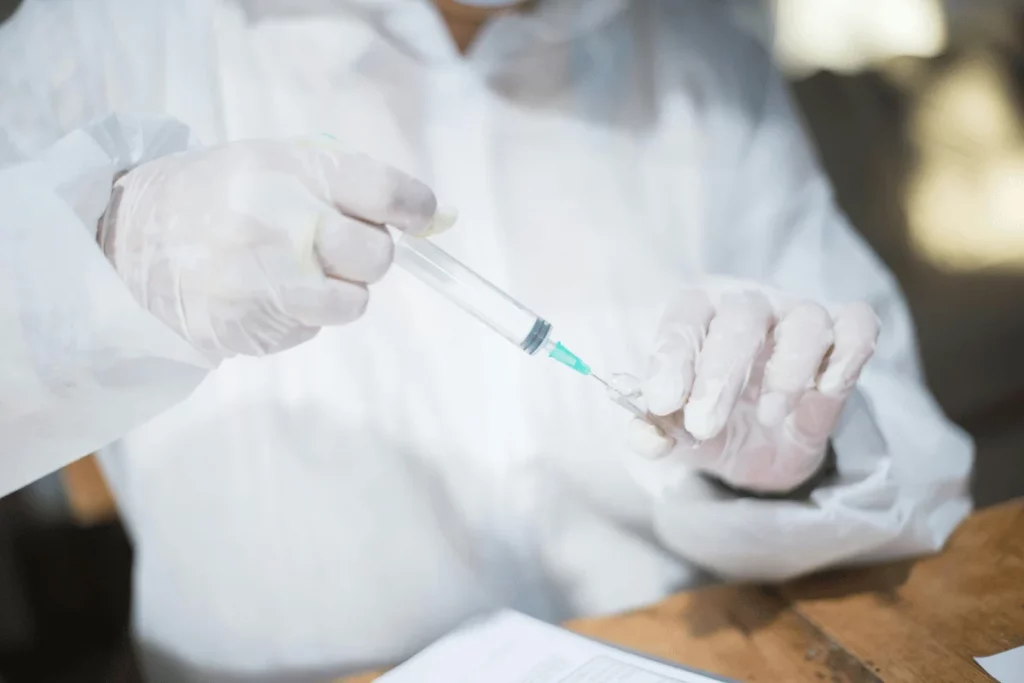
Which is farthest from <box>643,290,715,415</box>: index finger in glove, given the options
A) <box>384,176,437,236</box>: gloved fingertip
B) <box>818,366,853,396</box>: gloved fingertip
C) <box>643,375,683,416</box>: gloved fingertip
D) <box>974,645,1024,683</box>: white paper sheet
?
<box>974,645,1024,683</box>: white paper sheet

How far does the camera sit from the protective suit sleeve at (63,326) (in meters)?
0.53

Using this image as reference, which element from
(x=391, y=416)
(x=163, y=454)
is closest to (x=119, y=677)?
(x=163, y=454)

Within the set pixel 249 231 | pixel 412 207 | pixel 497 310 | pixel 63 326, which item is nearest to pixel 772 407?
pixel 497 310

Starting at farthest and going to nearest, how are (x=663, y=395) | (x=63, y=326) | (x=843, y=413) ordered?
(x=843, y=413), (x=663, y=395), (x=63, y=326)

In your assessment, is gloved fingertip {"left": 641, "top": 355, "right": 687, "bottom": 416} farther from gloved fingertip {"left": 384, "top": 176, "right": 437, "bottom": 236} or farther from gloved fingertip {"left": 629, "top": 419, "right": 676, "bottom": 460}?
gloved fingertip {"left": 384, "top": 176, "right": 437, "bottom": 236}

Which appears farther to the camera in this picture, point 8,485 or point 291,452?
point 291,452

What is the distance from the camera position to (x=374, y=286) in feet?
2.22

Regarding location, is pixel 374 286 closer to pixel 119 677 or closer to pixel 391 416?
pixel 391 416

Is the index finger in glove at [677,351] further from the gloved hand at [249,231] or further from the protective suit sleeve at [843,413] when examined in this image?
the gloved hand at [249,231]

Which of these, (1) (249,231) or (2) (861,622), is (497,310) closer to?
(1) (249,231)

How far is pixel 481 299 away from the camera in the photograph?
66cm

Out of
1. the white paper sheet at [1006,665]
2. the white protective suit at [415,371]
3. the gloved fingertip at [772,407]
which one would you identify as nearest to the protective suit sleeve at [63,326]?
the white protective suit at [415,371]

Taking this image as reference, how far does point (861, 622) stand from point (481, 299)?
0.46m

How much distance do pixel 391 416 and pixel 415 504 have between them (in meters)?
0.08
